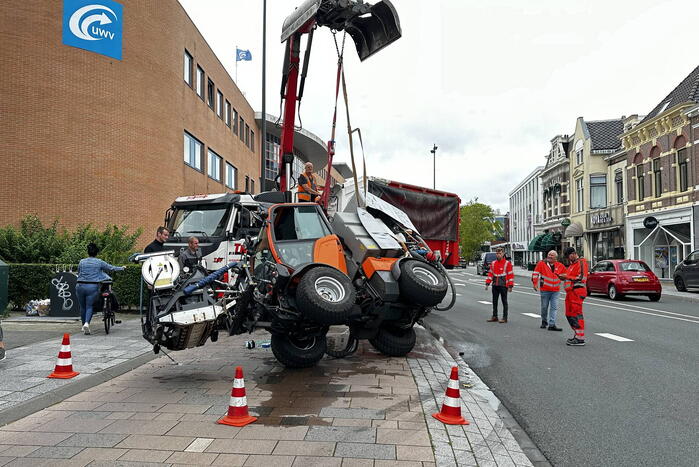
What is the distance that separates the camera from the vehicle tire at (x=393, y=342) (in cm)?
771

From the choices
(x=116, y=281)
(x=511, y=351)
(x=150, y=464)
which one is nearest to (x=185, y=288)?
(x=150, y=464)

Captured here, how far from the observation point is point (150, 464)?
387 centimetres

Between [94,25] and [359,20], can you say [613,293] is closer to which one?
[359,20]

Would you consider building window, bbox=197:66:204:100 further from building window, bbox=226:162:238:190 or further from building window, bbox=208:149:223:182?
building window, bbox=226:162:238:190

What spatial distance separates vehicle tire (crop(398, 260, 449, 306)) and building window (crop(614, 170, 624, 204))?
3539cm

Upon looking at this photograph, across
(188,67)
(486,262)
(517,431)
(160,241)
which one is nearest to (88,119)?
(188,67)

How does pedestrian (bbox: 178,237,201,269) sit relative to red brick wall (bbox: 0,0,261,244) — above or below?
below

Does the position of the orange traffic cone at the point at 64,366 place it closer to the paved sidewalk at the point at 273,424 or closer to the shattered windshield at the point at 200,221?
the paved sidewalk at the point at 273,424

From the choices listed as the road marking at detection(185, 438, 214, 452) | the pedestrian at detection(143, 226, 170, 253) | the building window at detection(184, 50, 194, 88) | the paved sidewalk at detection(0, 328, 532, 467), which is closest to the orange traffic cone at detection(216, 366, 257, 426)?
the paved sidewalk at detection(0, 328, 532, 467)

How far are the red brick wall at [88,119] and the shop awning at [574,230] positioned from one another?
31.6 meters

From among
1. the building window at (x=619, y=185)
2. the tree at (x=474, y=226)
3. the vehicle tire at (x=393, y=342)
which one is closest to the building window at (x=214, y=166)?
the vehicle tire at (x=393, y=342)

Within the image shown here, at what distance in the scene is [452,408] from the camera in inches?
189

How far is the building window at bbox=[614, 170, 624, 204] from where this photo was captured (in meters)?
37.2

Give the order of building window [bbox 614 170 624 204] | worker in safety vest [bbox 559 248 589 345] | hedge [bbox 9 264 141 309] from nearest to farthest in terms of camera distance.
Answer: worker in safety vest [bbox 559 248 589 345] → hedge [bbox 9 264 141 309] → building window [bbox 614 170 624 204]
